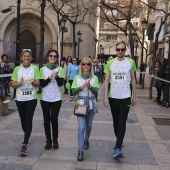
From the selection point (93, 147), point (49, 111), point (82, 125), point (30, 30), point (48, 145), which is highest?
point (30, 30)

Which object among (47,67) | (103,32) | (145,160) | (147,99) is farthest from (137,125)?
(103,32)

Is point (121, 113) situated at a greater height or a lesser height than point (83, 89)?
lesser

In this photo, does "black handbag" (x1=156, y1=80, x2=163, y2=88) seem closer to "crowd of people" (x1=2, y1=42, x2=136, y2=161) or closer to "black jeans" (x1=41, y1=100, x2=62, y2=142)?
"crowd of people" (x1=2, y1=42, x2=136, y2=161)

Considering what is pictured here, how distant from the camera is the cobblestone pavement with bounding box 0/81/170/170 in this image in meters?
5.39

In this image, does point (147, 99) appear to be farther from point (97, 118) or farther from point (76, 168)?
point (76, 168)

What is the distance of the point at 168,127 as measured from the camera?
8789mm

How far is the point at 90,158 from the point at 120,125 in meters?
0.78

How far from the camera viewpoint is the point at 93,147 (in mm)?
6492

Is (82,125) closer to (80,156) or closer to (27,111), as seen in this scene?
(80,156)

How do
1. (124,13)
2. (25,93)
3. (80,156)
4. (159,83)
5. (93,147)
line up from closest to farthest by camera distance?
(80,156) < (25,93) < (93,147) < (159,83) < (124,13)

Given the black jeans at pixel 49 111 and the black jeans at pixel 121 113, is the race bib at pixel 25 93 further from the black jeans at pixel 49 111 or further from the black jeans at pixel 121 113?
the black jeans at pixel 121 113

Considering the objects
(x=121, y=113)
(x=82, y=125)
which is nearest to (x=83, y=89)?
(x=82, y=125)

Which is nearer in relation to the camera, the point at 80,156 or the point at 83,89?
the point at 80,156

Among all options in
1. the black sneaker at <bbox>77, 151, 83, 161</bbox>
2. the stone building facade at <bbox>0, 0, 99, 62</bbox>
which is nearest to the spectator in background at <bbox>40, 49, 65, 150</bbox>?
the black sneaker at <bbox>77, 151, 83, 161</bbox>
